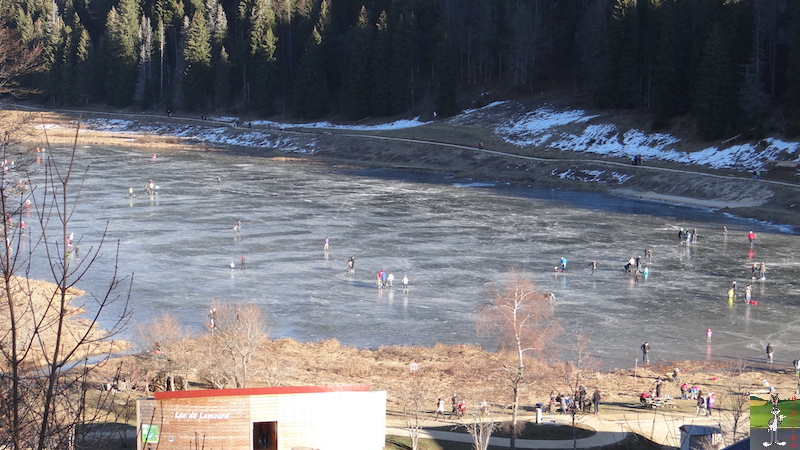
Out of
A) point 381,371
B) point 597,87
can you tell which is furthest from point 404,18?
point 381,371

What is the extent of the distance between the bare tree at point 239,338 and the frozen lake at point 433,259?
291 cm

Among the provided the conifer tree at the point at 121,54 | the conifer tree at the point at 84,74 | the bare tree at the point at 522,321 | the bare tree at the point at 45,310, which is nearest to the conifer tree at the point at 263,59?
the conifer tree at the point at 121,54

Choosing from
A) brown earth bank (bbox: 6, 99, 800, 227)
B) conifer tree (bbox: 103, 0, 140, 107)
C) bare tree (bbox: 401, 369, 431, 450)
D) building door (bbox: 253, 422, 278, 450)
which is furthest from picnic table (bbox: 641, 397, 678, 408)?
conifer tree (bbox: 103, 0, 140, 107)

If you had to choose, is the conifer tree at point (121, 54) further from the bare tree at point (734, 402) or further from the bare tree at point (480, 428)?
the bare tree at point (480, 428)

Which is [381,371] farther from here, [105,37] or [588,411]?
[105,37]

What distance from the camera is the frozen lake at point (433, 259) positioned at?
1517 inches

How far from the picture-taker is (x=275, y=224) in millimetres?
60219

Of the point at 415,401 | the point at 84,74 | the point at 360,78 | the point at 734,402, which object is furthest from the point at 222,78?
the point at 734,402

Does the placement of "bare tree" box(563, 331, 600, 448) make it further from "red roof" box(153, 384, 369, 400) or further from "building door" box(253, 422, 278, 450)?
"building door" box(253, 422, 278, 450)

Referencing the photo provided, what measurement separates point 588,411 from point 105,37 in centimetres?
14397

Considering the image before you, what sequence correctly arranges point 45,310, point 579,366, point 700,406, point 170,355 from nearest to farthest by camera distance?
point 45,310 < point 170,355 < point 700,406 < point 579,366

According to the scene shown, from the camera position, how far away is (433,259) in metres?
50.5

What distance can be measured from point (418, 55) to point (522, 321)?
315 feet

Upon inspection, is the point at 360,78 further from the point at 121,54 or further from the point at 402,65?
the point at 121,54
